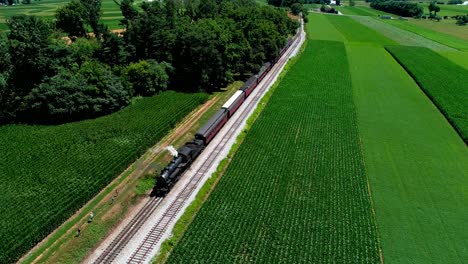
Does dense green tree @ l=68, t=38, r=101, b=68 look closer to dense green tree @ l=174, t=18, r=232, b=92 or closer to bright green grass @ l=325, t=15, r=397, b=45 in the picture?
dense green tree @ l=174, t=18, r=232, b=92

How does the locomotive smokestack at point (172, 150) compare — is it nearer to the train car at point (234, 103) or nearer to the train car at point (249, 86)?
the train car at point (234, 103)

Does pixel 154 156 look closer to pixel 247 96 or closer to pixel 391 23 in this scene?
pixel 247 96

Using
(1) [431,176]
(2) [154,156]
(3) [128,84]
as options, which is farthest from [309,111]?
(3) [128,84]

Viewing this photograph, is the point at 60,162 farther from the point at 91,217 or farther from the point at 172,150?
the point at 172,150

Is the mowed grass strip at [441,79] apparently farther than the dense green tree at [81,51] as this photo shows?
No

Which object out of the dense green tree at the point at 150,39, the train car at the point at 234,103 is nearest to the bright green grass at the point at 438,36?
the train car at the point at 234,103

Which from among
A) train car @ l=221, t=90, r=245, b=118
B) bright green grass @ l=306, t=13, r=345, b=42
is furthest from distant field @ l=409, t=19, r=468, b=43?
train car @ l=221, t=90, r=245, b=118

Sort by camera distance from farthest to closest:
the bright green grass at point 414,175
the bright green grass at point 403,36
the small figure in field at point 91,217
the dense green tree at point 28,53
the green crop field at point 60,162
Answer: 1. the bright green grass at point 403,36
2. the dense green tree at point 28,53
3. the small figure in field at point 91,217
4. the green crop field at point 60,162
5. the bright green grass at point 414,175
